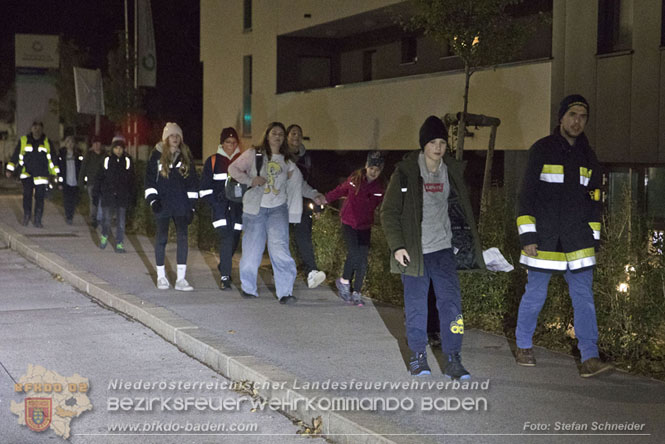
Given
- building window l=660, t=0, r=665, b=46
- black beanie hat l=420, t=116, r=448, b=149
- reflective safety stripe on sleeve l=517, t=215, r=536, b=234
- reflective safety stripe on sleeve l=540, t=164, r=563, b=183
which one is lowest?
reflective safety stripe on sleeve l=517, t=215, r=536, b=234

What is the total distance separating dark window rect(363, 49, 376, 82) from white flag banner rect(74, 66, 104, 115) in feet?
A: 26.9

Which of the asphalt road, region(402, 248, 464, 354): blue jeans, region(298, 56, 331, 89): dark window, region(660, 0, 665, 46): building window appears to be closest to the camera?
the asphalt road

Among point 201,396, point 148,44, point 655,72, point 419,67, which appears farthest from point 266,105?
point 201,396

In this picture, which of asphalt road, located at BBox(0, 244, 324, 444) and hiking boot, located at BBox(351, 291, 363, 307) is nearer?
asphalt road, located at BBox(0, 244, 324, 444)

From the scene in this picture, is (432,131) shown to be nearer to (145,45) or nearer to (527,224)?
(527,224)

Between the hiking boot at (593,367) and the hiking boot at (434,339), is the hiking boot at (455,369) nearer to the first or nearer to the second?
the hiking boot at (593,367)

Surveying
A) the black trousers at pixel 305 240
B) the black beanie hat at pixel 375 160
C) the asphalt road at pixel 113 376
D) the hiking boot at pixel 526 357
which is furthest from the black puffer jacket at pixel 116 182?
the hiking boot at pixel 526 357

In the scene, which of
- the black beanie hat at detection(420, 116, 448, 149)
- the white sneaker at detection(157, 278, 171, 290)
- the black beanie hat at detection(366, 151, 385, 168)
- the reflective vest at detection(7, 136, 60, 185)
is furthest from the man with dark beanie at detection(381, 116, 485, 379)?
the reflective vest at detection(7, 136, 60, 185)

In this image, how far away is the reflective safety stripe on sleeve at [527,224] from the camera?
22.2ft

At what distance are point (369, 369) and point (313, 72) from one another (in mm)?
24159

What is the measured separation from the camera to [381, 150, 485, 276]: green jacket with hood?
671cm

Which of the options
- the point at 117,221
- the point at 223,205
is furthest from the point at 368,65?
the point at 223,205

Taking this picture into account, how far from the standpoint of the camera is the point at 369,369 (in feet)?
23.1

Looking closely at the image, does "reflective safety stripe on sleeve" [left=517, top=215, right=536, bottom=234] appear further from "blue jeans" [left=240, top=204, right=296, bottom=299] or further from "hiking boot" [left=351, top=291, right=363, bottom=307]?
"blue jeans" [left=240, top=204, right=296, bottom=299]
